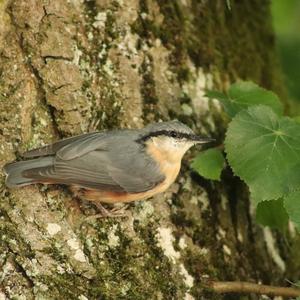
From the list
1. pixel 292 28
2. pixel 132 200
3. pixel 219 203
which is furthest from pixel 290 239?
pixel 292 28

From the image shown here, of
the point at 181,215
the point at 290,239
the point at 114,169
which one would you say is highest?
the point at 114,169

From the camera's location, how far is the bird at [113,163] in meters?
3.09

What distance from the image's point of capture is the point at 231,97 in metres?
3.59

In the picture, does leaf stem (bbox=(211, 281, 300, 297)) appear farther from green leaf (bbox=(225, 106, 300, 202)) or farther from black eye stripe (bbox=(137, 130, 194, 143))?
black eye stripe (bbox=(137, 130, 194, 143))

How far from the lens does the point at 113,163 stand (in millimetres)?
3254

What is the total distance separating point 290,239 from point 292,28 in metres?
2.89

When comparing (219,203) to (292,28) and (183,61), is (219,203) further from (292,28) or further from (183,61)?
(292,28)

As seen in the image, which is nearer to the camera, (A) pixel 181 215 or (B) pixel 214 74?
(A) pixel 181 215

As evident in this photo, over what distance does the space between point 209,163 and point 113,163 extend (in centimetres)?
51

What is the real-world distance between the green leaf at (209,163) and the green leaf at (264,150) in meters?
0.23

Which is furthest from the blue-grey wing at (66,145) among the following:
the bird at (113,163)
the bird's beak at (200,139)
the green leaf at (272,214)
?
the green leaf at (272,214)

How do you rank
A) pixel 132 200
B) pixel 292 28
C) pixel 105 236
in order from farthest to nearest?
pixel 292 28 → pixel 132 200 → pixel 105 236

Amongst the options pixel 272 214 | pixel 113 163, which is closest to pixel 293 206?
pixel 272 214

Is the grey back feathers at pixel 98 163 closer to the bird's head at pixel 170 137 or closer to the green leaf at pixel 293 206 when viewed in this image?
the bird's head at pixel 170 137
